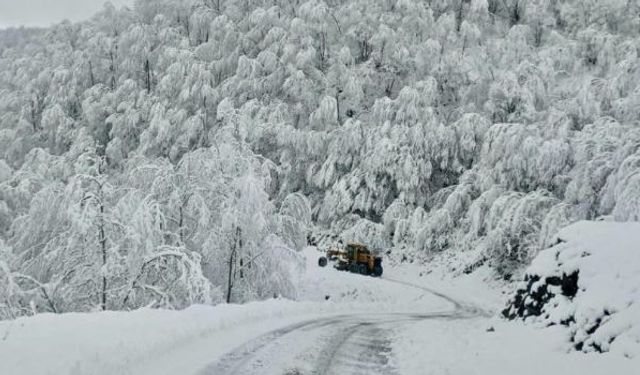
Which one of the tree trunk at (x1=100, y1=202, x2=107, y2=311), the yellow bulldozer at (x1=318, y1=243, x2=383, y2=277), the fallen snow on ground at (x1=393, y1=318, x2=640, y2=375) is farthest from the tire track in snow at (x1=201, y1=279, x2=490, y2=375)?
the yellow bulldozer at (x1=318, y1=243, x2=383, y2=277)

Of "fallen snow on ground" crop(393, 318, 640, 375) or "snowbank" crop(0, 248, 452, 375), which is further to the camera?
"fallen snow on ground" crop(393, 318, 640, 375)

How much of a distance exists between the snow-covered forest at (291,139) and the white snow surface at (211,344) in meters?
4.45

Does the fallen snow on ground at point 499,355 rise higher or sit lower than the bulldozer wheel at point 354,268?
lower

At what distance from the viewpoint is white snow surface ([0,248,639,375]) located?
24.6 feet

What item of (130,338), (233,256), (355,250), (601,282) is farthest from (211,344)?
(355,250)

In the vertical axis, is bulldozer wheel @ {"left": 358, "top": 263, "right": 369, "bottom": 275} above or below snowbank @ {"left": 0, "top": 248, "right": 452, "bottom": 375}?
above

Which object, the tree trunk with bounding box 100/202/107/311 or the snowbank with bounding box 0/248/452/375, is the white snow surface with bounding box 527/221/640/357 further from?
the tree trunk with bounding box 100/202/107/311

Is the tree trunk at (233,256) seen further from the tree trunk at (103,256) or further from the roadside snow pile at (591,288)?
the roadside snow pile at (591,288)

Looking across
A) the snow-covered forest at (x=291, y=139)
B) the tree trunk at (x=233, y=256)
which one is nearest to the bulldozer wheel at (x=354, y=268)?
the snow-covered forest at (x=291, y=139)

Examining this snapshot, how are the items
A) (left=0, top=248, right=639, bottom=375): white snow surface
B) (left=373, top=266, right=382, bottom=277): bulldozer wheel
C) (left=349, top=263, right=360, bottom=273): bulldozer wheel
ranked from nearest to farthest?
(left=0, top=248, right=639, bottom=375): white snow surface → (left=349, top=263, right=360, bottom=273): bulldozer wheel → (left=373, top=266, right=382, bottom=277): bulldozer wheel

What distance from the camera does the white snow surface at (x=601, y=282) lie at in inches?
314

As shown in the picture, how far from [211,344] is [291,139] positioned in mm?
27907

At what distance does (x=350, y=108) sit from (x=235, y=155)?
2116 cm

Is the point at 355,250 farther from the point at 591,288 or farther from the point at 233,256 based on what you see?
the point at 591,288
